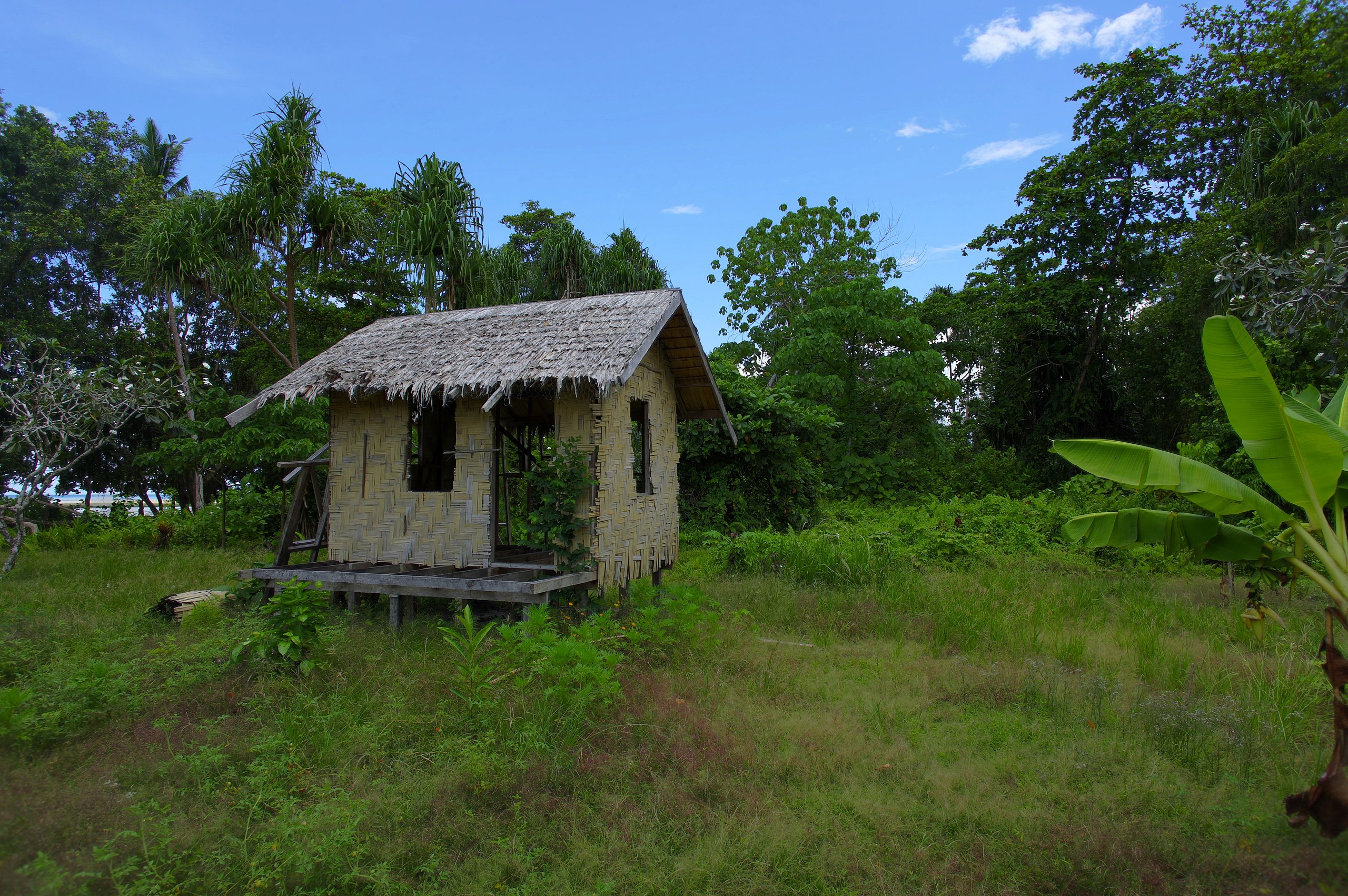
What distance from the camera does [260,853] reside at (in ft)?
12.3

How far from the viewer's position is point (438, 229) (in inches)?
569

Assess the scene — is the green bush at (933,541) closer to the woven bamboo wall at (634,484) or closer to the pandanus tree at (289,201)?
the woven bamboo wall at (634,484)

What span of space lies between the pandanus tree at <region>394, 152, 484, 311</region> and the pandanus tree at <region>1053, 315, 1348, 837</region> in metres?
12.8

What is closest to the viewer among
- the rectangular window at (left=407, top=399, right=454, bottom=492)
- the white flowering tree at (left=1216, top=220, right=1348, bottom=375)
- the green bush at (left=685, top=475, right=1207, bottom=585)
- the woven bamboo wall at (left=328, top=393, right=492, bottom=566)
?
the white flowering tree at (left=1216, top=220, right=1348, bottom=375)

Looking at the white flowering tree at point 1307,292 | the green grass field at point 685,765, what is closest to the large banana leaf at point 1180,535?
the green grass field at point 685,765

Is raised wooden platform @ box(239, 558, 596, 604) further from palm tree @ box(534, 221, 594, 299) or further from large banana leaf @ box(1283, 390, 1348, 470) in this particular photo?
palm tree @ box(534, 221, 594, 299)

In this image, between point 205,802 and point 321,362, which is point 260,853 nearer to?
point 205,802

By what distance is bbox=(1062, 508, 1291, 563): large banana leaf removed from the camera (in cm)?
459

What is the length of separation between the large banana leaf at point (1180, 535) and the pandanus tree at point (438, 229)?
12735mm

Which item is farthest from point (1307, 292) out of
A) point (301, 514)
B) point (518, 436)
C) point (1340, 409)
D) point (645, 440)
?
point (301, 514)

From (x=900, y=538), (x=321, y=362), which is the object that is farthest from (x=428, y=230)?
(x=900, y=538)

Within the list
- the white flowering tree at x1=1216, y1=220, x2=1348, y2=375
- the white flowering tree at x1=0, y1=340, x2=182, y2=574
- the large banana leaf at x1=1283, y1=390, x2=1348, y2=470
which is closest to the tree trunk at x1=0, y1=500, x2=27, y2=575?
the white flowering tree at x1=0, y1=340, x2=182, y2=574

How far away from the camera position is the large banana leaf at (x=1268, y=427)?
13.1 ft

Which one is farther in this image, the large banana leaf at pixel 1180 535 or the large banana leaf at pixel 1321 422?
the large banana leaf at pixel 1180 535
